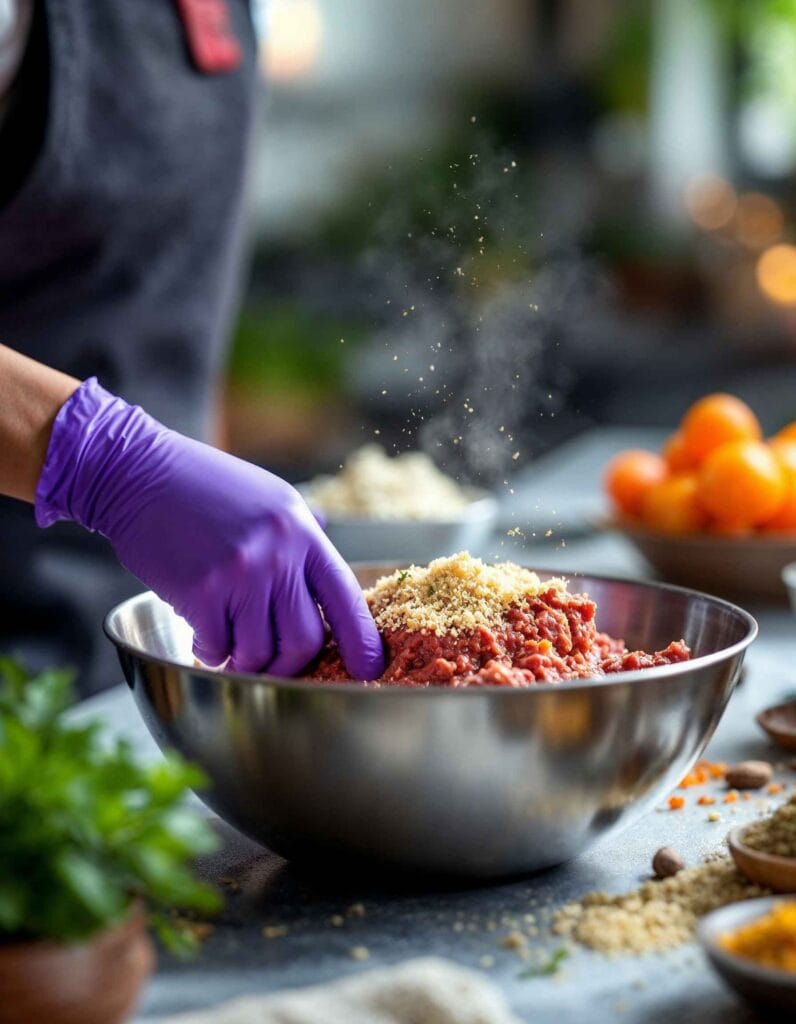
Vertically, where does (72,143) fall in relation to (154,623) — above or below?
above

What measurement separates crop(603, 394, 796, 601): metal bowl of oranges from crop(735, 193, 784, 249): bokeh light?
14.9 feet

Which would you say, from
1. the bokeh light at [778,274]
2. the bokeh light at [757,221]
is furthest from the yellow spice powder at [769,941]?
the bokeh light at [757,221]

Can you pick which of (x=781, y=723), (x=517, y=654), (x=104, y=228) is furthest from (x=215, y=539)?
(x=104, y=228)

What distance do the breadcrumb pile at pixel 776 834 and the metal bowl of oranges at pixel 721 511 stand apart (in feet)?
3.19

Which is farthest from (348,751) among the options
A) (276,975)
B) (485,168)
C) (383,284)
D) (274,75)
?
(274,75)

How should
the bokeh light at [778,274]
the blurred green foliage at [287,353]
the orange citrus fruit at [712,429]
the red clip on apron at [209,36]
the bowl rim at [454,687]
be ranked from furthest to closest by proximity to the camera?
the bokeh light at [778,274] < the blurred green foliage at [287,353] < the orange citrus fruit at [712,429] < the red clip on apron at [209,36] < the bowl rim at [454,687]

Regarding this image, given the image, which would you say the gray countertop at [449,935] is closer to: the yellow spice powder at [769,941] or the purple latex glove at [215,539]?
the yellow spice powder at [769,941]

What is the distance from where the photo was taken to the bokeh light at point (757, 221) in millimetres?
6355

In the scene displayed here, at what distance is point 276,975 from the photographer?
0.88 metres

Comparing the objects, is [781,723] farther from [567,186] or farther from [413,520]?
[567,186]

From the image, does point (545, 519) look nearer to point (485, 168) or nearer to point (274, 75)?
point (485, 168)

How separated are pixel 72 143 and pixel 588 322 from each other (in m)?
4.72

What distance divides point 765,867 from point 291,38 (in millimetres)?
5019

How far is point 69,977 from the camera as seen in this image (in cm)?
69
